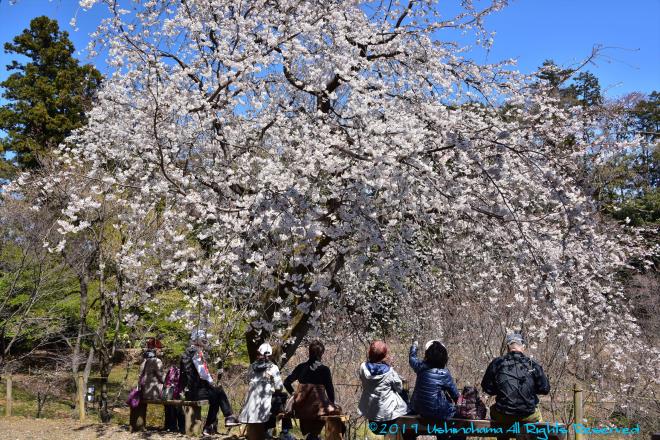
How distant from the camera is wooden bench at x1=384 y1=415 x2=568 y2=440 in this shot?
12.7ft

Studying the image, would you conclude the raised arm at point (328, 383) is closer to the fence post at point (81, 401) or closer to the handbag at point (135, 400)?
the handbag at point (135, 400)

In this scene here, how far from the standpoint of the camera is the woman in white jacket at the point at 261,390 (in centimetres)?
505

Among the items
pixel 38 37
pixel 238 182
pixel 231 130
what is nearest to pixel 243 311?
pixel 238 182

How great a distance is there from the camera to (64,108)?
70.5 ft

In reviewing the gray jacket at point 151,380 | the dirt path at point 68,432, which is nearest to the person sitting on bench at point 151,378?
the gray jacket at point 151,380

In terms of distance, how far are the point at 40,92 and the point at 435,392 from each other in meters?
22.1

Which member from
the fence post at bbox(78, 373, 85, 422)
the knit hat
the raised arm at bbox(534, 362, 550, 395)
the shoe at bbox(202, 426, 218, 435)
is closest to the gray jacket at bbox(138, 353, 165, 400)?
the shoe at bbox(202, 426, 218, 435)

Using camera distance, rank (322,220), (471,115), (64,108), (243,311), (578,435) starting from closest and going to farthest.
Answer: (578,435) < (322,220) < (471,115) < (243,311) < (64,108)

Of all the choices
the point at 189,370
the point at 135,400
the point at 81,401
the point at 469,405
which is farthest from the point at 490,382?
the point at 81,401

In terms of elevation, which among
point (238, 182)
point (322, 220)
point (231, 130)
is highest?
point (231, 130)

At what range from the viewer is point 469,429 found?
411 cm

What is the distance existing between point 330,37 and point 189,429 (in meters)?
4.66

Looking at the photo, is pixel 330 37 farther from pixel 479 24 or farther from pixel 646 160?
pixel 646 160

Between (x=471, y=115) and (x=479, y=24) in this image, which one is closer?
(x=471, y=115)
